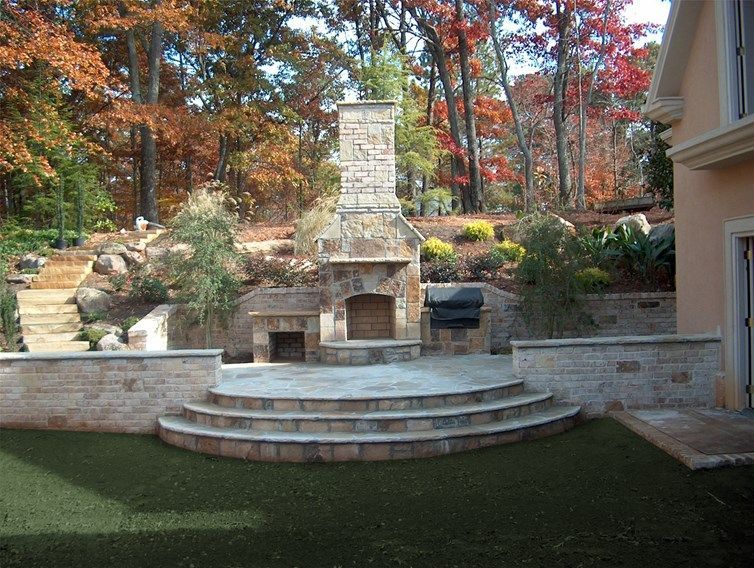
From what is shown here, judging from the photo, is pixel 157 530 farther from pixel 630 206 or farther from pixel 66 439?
pixel 630 206

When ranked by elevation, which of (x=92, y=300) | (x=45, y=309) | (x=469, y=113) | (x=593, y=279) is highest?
(x=469, y=113)

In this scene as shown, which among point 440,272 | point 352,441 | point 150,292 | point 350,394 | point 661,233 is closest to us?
point 352,441

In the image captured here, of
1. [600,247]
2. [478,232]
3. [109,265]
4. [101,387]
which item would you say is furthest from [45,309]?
[600,247]

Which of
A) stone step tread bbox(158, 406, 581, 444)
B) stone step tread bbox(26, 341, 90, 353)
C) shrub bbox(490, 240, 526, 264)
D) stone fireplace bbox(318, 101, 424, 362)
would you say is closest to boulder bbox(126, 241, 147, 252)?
stone step tread bbox(26, 341, 90, 353)

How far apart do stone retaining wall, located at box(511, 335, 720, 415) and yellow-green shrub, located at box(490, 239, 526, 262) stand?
16.6 feet

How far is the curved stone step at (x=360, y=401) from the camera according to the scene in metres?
6.29

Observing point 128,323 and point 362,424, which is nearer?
point 362,424

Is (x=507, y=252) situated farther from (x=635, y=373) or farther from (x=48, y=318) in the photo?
(x=48, y=318)

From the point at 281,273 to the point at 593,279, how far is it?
19.1 ft

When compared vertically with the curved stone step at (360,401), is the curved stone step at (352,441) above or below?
below

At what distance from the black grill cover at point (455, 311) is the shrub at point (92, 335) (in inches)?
222

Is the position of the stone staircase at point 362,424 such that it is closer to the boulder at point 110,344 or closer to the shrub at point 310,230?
the boulder at point 110,344

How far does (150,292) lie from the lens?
10898 millimetres

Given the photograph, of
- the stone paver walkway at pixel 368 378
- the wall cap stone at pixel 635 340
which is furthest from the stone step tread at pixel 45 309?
the wall cap stone at pixel 635 340
